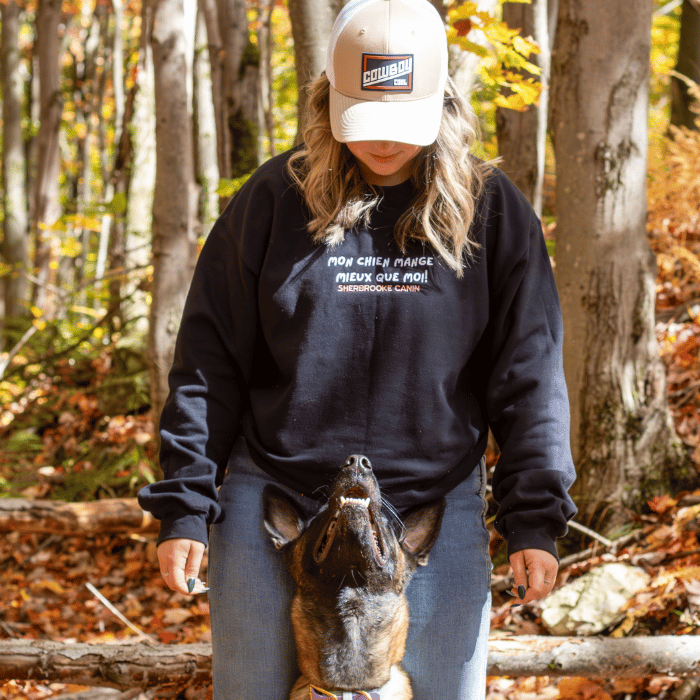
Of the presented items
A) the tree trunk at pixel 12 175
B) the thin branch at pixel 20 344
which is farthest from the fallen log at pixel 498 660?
the tree trunk at pixel 12 175

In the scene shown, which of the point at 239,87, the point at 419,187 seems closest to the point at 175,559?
the point at 419,187

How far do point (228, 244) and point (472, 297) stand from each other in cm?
76

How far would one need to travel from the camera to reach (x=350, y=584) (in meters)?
2.00

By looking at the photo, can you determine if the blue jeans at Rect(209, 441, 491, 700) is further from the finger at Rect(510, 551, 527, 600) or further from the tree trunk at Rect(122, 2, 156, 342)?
the tree trunk at Rect(122, 2, 156, 342)

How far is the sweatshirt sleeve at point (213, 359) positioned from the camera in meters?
2.03

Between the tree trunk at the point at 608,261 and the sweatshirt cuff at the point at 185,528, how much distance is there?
2.75 meters

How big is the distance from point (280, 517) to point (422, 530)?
425 mm

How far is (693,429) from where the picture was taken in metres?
4.56

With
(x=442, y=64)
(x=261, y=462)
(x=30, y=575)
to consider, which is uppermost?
(x=442, y=64)

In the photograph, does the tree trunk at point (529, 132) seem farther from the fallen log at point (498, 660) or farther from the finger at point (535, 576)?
the finger at point (535, 576)

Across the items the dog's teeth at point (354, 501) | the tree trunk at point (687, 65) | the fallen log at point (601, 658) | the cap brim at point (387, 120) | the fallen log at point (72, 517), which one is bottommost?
the fallen log at point (72, 517)

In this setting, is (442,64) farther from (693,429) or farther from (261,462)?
(693,429)

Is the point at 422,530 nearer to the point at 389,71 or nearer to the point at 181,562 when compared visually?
the point at 181,562

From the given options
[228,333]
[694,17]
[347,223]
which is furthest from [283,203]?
[694,17]
